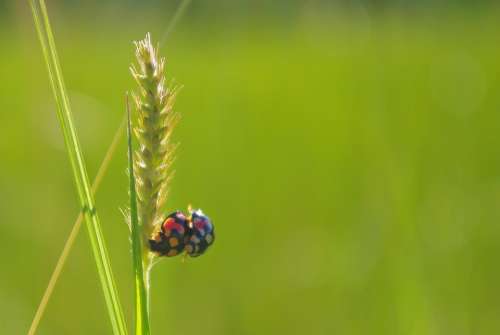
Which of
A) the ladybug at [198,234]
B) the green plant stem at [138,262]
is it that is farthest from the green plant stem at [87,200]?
the ladybug at [198,234]

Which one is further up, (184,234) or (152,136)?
(152,136)

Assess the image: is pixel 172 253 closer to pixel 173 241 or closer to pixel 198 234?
pixel 173 241

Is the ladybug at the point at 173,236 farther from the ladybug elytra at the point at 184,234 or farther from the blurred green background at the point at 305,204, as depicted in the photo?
the blurred green background at the point at 305,204

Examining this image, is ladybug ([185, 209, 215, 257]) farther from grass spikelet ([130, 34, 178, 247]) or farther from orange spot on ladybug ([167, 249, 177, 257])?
grass spikelet ([130, 34, 178, 247])

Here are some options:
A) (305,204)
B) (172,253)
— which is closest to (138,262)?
(172,253)

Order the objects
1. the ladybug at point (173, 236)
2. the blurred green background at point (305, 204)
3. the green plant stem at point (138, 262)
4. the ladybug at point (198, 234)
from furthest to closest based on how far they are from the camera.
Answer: the blurred green background at point (305, 204), the ladybug at point (198, 234), the ladybug at point (173, 236), the green plant stem at point (138, 262)
